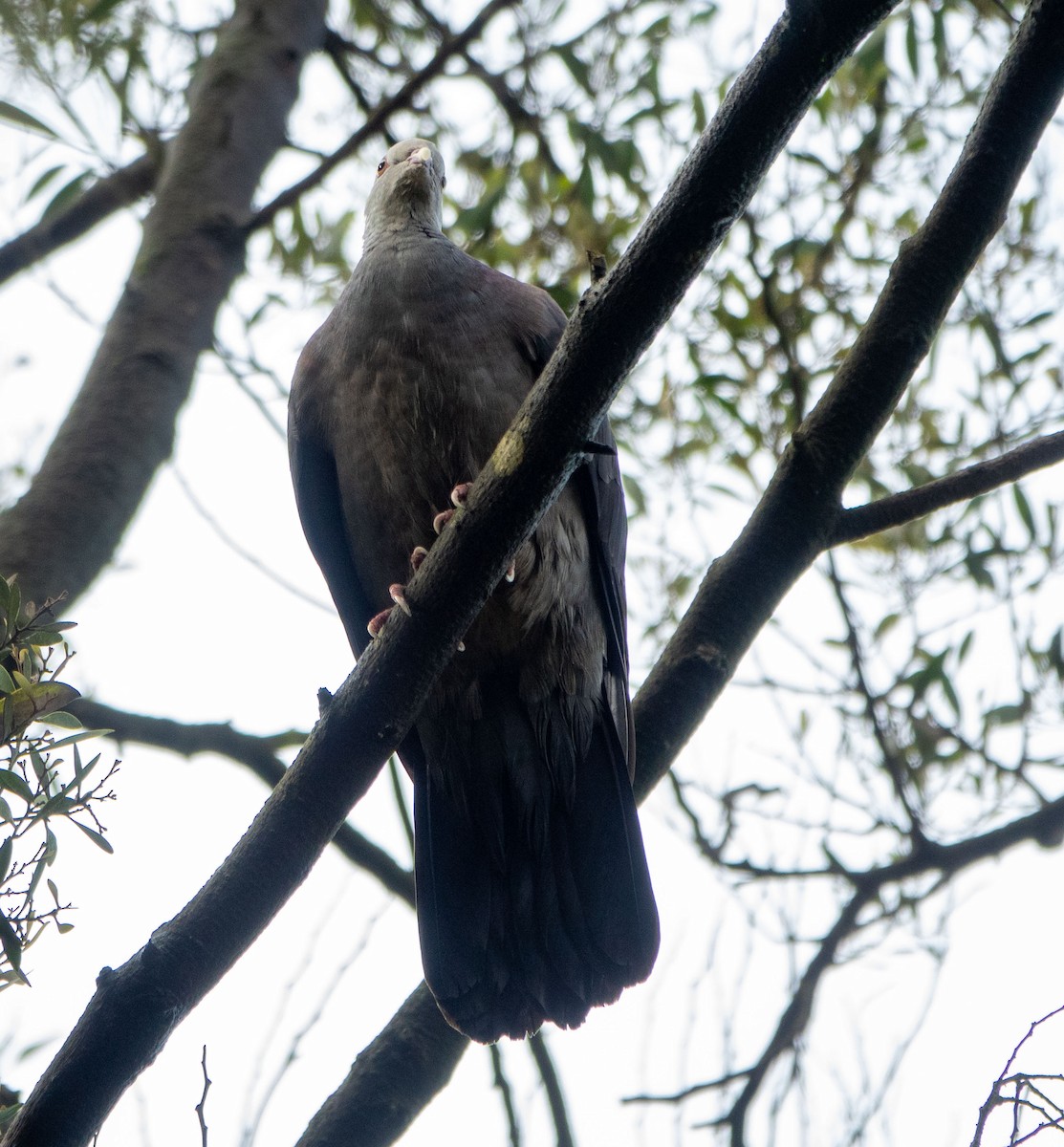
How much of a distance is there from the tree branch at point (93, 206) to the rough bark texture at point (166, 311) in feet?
0.67

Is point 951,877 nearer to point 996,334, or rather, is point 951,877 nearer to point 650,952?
point 650,952

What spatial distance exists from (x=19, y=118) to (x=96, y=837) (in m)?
2.67

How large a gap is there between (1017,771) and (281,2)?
3278mm

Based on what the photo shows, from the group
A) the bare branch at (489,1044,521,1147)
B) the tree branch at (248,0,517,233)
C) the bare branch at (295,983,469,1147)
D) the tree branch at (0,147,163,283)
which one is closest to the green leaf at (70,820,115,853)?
the bare branch at (295,983,469,1147)

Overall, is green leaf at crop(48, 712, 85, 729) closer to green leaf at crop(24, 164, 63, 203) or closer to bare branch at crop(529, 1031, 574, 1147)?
bare branch at crop(529, 1031, 574, 1147)

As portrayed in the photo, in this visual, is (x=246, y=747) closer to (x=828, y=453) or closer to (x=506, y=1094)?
(x=506, y=1094)

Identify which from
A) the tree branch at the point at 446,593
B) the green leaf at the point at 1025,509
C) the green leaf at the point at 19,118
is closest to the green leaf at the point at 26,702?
the tree branch at the point at 446,593

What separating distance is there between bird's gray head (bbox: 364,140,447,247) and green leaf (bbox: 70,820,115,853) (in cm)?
236

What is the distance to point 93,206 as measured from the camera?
440 centimetres

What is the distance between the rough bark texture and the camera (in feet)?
9.59

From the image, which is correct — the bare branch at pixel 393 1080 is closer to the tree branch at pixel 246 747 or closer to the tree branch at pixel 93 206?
the tree branch at pixel 246 747

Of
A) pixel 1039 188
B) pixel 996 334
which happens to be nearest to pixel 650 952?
pixel 996 334

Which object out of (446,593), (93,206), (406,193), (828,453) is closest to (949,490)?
(828,453)

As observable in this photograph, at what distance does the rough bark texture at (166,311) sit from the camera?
9.59 ft
